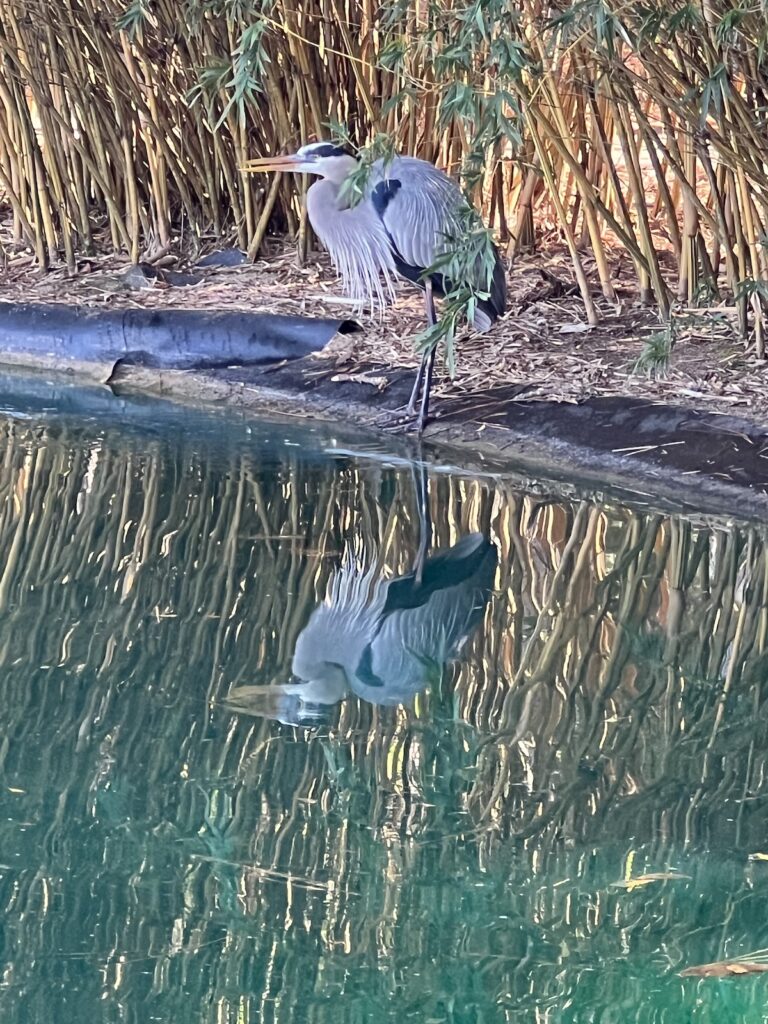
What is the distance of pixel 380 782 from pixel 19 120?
4.37 m

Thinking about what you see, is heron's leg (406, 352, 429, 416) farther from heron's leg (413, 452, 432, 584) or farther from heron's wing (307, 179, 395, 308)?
heron's wing (307, 179, 395, 308)

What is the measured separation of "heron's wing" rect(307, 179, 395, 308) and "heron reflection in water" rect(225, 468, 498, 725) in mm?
1448

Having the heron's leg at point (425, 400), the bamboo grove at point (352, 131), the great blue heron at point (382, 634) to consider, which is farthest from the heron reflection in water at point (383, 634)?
the bamboo grove at point (352, 131)

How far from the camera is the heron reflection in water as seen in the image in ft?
9.02

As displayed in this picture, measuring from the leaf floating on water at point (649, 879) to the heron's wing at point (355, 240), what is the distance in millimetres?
2909

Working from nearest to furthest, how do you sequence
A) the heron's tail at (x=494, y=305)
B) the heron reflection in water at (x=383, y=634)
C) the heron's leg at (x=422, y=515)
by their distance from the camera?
the heron reflection in water at (x=383, y=634) → the heron's leg at (x=422, y=515) → the heron's tail at (x=494, y=305)

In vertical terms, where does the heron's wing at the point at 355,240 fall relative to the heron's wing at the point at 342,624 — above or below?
above

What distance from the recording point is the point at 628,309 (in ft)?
16.9

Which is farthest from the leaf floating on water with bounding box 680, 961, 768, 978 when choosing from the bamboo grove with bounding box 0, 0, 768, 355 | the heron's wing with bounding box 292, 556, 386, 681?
the bamboo grove with bounding box 0, 0, 768, 355

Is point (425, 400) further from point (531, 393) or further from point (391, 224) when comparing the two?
point (391, 224)

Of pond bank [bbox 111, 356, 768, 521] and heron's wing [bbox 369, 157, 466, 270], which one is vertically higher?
heron's wing [bbox 369, 157, 466, 270]

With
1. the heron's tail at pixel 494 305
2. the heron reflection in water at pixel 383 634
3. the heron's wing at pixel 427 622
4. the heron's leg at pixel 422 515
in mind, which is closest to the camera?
the heron reflection in water at pixel 383 634

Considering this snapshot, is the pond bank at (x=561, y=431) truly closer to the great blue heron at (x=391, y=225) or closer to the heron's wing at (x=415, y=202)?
the great blue heron at (x=391, y=225)

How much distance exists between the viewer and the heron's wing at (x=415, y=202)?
4.52 meters
